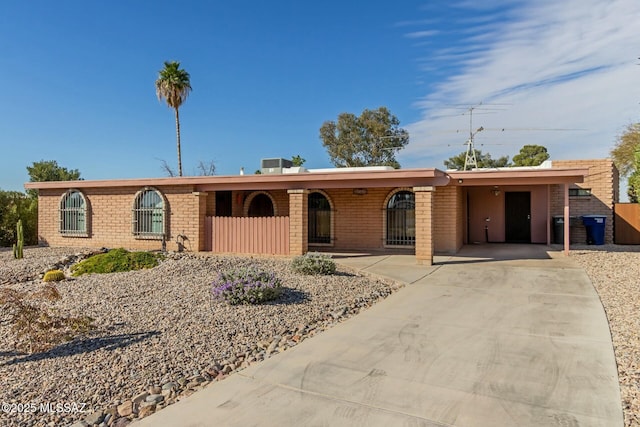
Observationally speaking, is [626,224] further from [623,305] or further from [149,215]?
[149,215]

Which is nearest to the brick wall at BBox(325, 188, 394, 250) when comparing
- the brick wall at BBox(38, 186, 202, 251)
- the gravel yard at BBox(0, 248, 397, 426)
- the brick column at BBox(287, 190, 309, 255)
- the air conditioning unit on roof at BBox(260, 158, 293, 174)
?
the brick column at BBox(287, 190, 309, 255)

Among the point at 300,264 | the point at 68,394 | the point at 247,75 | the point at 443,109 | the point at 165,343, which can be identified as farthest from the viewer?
the point at 247,75

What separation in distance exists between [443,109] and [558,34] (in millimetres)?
10802

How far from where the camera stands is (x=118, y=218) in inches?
596

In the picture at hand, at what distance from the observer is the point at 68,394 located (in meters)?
3.48

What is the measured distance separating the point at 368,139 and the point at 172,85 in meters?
18.9

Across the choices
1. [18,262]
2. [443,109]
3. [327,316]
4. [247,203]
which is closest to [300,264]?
[327,316]

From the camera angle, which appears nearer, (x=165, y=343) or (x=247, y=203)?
(x=165, y=343)

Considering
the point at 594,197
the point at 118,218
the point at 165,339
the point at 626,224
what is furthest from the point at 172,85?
the point at 626,224

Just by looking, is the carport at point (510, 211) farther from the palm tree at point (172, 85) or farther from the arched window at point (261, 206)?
the palm tree at point (172, 85)

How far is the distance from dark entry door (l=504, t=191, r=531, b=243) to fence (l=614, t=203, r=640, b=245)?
12.3 ft

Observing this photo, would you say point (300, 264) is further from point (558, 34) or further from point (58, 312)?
point (558, 34)

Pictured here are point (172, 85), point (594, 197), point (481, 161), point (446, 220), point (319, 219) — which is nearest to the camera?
point (446, 220)

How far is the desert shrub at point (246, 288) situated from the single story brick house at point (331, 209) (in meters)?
5.48
